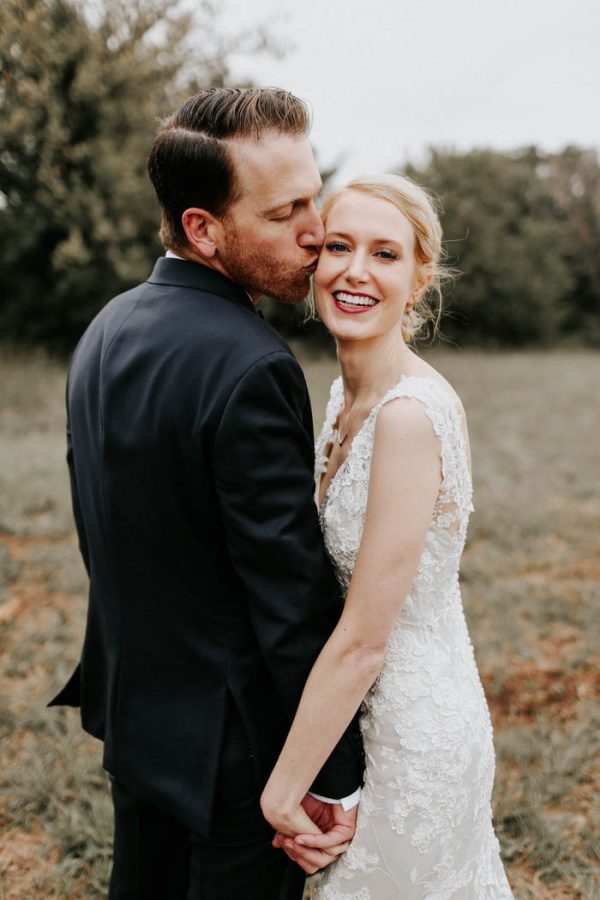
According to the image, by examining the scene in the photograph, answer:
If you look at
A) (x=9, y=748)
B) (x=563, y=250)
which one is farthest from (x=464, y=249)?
(x=9, y=748)

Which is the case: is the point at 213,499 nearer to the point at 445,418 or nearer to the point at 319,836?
the point at 445,418

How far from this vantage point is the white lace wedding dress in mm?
1767

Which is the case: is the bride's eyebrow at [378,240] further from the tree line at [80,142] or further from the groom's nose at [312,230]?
the tree line at [80,142]

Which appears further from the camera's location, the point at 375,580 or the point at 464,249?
the point at 464,249

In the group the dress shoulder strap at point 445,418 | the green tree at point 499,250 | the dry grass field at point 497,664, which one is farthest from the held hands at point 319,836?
the green tree at point 499,250

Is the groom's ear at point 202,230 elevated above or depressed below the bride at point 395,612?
above

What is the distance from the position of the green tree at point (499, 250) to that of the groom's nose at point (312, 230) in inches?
1008

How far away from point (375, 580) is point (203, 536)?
15.1 inches

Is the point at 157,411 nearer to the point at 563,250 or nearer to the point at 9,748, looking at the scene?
the point at 9,748

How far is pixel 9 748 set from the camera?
346 centimetres

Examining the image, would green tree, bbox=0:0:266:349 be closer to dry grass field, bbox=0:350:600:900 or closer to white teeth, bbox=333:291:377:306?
dry grass field, bbox=0:350:600:900

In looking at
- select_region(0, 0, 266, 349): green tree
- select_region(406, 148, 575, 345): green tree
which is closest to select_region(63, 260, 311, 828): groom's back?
select_region(0, 0, 266, 349): green tree

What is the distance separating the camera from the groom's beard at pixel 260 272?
1.71m

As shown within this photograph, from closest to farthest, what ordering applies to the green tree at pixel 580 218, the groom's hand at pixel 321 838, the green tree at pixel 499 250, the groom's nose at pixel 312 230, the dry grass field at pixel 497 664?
the groom's hand at pixel 321 838 → the groom's nose at pixel 312 230 → the dry grass field at pixel 497 664 → the green tree at pixel 499 250 → the green tree at pixel 580 218
